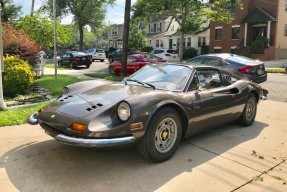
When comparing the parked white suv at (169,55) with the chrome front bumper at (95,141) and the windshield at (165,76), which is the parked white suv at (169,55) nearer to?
the windshield at (165,76)

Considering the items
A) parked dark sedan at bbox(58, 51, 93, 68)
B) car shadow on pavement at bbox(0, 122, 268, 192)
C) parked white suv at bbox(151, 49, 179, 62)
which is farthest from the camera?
parked white suv at bbox(151, 49, 179, 62)

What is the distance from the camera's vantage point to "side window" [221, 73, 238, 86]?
18.2ft

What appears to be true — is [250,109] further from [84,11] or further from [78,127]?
[84,11]

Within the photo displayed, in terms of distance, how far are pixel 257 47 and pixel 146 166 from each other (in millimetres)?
27991

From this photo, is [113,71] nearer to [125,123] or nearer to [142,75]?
[142,75]

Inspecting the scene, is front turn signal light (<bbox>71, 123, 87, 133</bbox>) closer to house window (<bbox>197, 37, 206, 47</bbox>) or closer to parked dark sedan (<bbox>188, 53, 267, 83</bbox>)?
parked dark sedan (<bbox>188, 53, 267, 83</bbox>)

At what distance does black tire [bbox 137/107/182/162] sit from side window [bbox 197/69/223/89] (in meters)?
1.02

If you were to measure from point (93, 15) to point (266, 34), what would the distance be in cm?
2807

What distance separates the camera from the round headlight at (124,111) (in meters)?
3.77

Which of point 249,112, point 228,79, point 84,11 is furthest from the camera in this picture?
point 84,11

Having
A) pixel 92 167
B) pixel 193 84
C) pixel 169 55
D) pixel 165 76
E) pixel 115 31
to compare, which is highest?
pixel 115 31


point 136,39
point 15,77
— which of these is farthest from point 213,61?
point 136,39

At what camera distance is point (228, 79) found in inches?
223

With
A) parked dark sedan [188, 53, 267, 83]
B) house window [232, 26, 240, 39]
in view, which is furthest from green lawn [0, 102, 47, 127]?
house window [232, 26, 240, 39]
